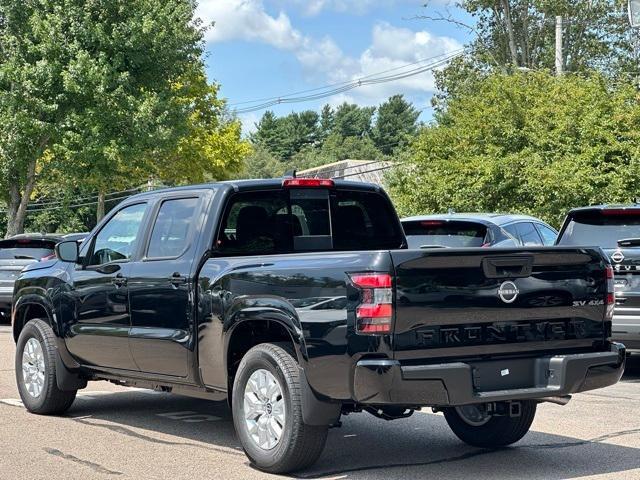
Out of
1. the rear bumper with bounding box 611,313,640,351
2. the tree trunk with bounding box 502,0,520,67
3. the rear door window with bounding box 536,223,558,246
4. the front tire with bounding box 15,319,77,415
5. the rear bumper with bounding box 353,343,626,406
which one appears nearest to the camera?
the rear bumper with bounding box 353,343,626,406

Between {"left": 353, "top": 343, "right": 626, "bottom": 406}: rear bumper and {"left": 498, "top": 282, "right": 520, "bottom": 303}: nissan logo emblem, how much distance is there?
1.24ft

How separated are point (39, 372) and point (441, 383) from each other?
14.6ft

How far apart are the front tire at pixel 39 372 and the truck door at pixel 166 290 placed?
1.29m

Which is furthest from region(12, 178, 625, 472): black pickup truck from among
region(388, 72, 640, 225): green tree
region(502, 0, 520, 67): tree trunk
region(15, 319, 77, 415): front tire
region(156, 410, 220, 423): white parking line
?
region(502, 0, 520, 67): tree trunk

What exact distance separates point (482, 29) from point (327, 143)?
89819 mm

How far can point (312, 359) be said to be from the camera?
6.67 meters

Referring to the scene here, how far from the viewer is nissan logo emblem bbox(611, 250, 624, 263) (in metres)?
11.7

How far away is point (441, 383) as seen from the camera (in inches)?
254

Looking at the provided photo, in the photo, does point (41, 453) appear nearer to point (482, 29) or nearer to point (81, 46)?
point (81, 46)

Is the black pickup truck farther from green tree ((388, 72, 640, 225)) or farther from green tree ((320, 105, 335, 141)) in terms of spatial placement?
green tree ((320, 105, 335, 141))

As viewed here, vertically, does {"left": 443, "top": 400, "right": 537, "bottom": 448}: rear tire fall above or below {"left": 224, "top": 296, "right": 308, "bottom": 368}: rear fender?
below

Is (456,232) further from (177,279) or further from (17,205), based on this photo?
(17,205)

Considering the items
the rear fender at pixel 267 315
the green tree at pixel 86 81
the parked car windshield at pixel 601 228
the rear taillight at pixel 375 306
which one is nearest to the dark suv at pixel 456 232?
the parked car windshield at pixel 601 228

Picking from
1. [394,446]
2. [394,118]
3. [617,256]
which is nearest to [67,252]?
[394,446]
